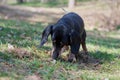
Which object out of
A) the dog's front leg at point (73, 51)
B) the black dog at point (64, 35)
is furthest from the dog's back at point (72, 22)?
the dog's front leg at point (73, 51)

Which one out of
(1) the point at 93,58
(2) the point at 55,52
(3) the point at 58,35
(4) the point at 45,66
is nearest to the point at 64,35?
(3) the point at 58,35

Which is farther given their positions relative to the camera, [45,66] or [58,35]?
[58,35]

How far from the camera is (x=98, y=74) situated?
8.88 metres

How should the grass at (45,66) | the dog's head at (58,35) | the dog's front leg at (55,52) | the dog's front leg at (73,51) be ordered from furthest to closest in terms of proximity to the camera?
the dog's front leg at (73,51) < the dog's front leg at (55,52) < the dog's head at (58,35) < the grass at (45,66)

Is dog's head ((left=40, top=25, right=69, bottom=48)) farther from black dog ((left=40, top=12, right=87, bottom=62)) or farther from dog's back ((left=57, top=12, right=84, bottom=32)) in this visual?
dog's back ((left=57, top=12, right=84, bottom=32))

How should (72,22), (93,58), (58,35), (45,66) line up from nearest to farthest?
(45,66), (58,35), (72,22), (93,58)

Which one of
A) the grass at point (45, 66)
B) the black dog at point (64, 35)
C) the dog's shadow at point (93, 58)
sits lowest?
the dog's shadow at point (93, 58)

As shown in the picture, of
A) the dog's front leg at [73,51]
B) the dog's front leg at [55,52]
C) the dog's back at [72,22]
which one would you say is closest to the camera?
the dog's front leg at [55,52]

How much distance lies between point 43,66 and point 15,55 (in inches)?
36.9

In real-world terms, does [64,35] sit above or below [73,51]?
above

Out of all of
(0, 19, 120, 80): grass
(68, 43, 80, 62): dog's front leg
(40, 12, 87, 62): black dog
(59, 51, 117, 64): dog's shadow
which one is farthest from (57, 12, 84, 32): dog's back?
(0, 19, 120, 80): grass

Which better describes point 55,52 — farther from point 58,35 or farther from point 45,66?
point 45,66

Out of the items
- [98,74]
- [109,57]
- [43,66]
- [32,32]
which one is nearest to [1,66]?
[43,66]

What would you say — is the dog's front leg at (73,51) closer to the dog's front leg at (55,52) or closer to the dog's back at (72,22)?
the dog's front leg at (55,52)
